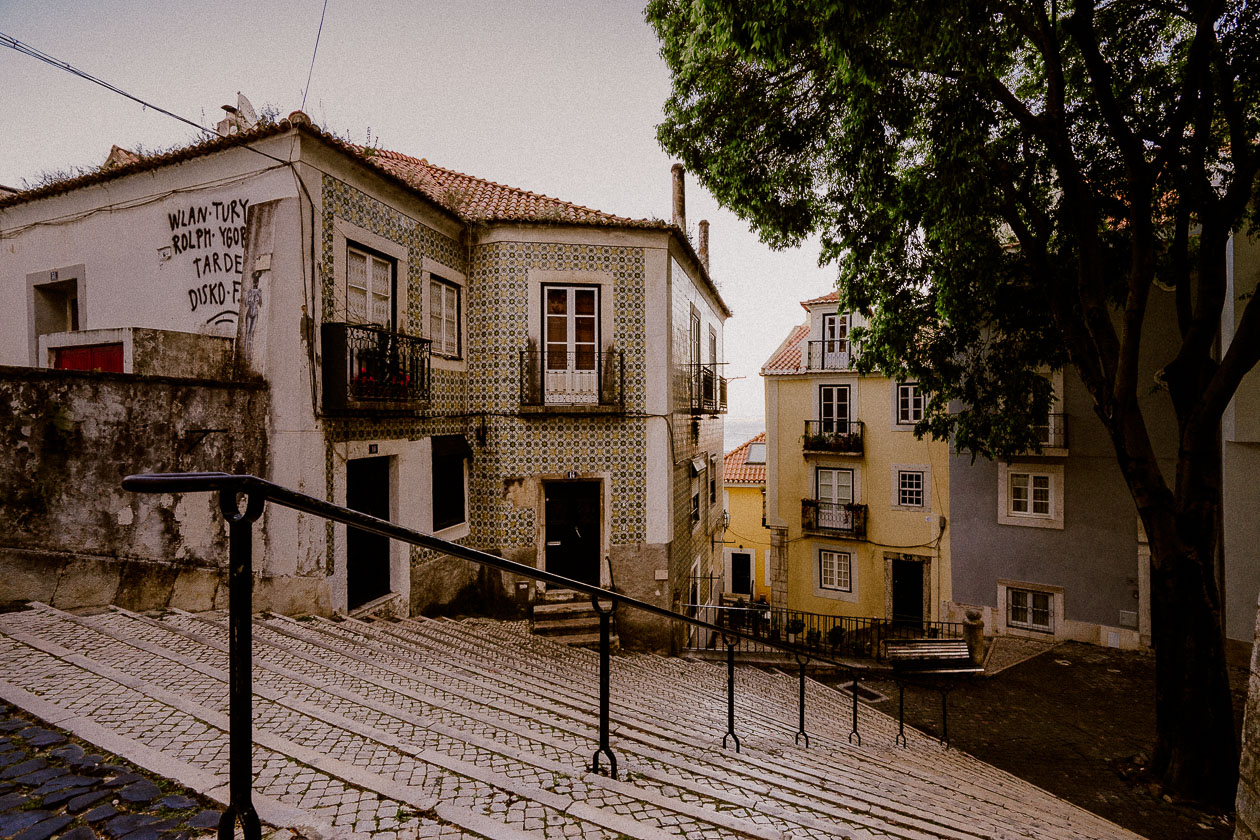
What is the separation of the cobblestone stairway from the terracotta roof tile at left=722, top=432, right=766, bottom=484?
2044 centimetres

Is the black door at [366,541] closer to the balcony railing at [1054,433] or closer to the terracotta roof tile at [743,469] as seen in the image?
the balcony railing at [1054,433]

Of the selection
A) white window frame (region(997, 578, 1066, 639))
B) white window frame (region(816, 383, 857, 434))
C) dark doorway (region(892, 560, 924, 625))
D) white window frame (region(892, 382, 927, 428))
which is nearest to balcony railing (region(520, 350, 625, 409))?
white window frame (region(816, 383, 857, 434))

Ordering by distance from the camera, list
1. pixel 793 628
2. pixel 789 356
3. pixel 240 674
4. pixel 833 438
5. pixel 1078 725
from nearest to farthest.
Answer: pixel 240 674, pixel 1078 725, pixel 793 628, pixel 833 438, pixel 789 356

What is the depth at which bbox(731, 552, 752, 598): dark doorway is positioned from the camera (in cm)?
2630

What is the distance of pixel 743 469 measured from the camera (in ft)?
89.1

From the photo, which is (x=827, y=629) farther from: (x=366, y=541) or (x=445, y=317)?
(x=445, y=317)

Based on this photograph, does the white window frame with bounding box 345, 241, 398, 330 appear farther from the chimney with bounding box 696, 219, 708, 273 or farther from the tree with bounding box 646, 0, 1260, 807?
the chimney with bounding box 696, 219, 708, 273

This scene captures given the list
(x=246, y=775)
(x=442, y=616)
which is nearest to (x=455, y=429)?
(x=442, y=616)

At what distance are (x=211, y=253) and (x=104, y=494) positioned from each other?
3787 mm

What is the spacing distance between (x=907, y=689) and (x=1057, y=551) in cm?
607

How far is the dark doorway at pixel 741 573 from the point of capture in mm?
26297

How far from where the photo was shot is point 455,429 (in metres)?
10.0

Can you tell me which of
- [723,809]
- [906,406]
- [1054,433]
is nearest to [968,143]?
[723,809]

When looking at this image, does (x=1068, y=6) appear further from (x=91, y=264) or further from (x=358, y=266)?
(x=91, y=264)
